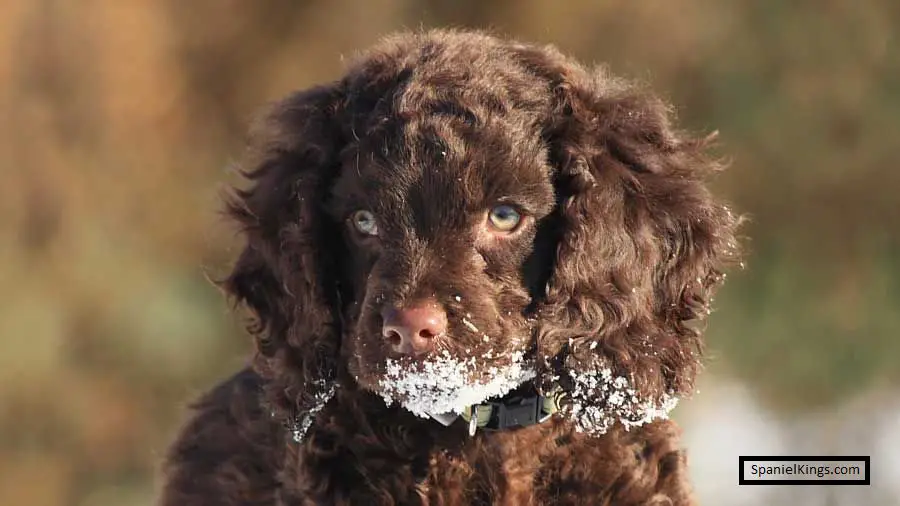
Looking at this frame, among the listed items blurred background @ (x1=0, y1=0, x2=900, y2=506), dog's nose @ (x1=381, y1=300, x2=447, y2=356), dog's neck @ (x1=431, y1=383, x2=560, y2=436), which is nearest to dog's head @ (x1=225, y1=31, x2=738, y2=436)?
dog's nose @ (x1=381, y1=300, x2=447, y2=356)

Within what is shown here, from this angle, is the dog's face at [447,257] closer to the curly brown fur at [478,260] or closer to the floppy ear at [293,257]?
the curly brown fur at [478,260]

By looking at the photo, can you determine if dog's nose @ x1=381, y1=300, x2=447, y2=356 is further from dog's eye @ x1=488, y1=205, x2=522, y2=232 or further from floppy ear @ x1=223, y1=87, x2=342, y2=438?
floppy ear @ x1=223, y1=87, x2=342, y2=438

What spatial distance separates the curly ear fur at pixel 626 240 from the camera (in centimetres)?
273

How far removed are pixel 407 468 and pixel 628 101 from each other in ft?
3.89

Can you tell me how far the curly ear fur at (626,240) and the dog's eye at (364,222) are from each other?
47cm

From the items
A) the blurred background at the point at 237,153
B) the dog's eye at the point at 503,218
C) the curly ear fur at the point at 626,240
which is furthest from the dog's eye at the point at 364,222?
the blurred background at the point at 237,153

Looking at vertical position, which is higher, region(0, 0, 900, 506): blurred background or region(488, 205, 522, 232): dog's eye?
region(0, 0, 900, 506): blurred background

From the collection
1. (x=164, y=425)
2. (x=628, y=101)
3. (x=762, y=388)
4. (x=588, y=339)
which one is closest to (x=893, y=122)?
(x=762, y=388)

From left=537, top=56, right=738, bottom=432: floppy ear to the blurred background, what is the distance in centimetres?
336

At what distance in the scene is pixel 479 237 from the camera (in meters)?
2.67

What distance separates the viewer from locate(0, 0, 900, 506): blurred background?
20.8 ft

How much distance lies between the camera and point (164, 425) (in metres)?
Result: 6.64

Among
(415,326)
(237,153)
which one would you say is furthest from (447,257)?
(237,153)

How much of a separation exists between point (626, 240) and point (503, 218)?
35 cm
